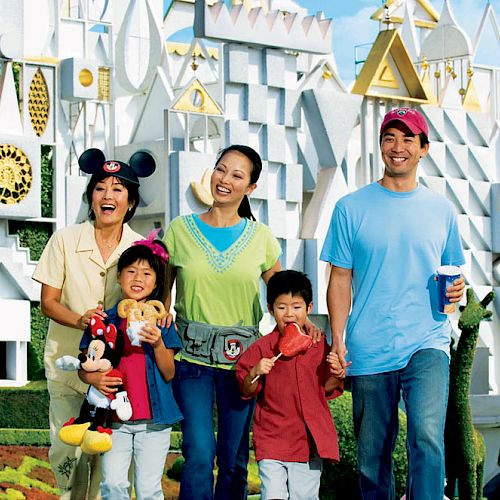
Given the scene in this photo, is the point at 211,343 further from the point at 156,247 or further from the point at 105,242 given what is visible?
the point at 105,242

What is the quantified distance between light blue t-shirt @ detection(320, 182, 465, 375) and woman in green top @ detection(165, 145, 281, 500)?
50 centimetres

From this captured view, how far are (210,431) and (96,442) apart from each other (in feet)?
1.78

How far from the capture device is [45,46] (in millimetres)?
18484

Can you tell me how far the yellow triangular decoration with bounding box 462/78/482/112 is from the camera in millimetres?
20984

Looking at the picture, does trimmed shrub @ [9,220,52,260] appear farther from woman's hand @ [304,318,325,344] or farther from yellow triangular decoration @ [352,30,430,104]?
woman's hand @ [304,318,325,344]

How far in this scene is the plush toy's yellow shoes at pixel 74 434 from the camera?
5.52 m

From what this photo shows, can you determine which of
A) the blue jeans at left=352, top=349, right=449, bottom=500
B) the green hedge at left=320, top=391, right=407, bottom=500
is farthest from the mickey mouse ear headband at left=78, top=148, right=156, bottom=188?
the green hedge at left=320, top=391, right=407, bottom=500

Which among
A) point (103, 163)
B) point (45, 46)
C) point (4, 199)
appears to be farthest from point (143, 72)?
point (103, 163)

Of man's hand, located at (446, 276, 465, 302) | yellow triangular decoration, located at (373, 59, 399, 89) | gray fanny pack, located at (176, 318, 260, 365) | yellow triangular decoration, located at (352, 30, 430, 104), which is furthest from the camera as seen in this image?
yellow triangular decoration, located at (373, 59, 399, 89)

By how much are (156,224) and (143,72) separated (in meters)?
3.35

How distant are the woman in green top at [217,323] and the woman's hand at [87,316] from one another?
1.30 ft

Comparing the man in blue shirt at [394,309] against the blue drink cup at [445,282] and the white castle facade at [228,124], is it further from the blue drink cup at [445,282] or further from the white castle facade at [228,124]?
the white castle facade at [228,124]

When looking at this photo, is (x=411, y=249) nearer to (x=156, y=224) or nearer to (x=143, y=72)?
(x=156, y=224)

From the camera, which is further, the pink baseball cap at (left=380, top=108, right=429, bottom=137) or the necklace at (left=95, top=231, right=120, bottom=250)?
the necklace at (left=95, top=231, right=120, bottom=250)
